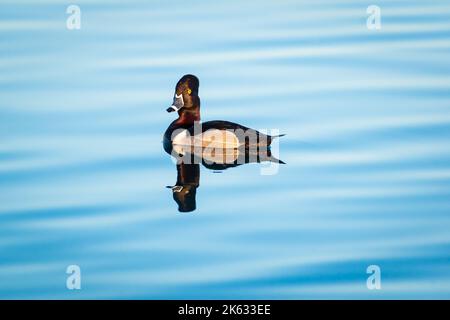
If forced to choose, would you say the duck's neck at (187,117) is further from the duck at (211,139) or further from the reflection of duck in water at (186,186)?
the reflection of duck in water at (186,186)

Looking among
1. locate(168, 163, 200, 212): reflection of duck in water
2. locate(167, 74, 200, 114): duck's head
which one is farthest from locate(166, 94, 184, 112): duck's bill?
locate(168, 163, 200, 212): reflection of duck in water

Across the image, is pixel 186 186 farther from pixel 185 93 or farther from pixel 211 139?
pixel 185 93

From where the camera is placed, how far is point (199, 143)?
1119 centimetres

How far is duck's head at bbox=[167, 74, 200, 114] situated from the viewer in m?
11.8

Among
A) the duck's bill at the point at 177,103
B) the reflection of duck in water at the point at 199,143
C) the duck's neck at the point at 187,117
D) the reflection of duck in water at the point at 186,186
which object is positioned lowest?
the reflection of duck in water at the point at 186,186

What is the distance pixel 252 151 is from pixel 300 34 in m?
3.95

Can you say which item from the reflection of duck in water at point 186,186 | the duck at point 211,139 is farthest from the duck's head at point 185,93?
the reflection of duck in water at point 186,186

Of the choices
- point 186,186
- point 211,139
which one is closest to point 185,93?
point 211,139

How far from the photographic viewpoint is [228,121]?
35.9 ft

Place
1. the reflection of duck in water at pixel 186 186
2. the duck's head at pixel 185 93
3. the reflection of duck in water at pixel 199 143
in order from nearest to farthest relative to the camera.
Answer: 1. the reflection of duck in water at pixel 186 186
2. the reflection of duck in water at pixel 199 143
3. the duck's head at pixel 185 93

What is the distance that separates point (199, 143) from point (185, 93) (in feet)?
2.57

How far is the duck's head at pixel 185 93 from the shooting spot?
11766 mm
